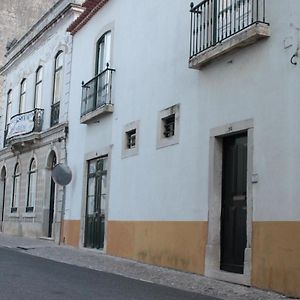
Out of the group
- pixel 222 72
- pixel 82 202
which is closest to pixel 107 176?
pixel 82 202

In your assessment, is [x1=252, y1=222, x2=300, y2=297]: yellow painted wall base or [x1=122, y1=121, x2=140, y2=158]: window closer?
[x1=252, y1=222, x2=300, y2=297]: yellow painted wall base

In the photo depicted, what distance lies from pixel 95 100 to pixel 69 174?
2572mm

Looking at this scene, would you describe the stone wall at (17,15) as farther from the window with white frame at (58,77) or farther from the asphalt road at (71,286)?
the asphalt road at (71,286)

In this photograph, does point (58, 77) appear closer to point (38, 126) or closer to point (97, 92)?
point (38, 126)

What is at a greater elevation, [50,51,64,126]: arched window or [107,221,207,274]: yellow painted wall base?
[50,51,64,126]: arched window

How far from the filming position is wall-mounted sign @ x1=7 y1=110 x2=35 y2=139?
21.9 m

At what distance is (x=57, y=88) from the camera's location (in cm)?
2075

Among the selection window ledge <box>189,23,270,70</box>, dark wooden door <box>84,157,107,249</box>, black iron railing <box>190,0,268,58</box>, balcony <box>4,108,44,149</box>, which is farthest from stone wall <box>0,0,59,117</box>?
window ledge <box>189,23,270,70</box>

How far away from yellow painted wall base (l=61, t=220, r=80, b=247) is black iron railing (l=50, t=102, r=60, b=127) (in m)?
3.94

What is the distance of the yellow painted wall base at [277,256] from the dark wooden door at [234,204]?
712 mm

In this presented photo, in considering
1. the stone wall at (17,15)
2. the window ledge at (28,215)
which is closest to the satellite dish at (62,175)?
the window ledge at (28,215)

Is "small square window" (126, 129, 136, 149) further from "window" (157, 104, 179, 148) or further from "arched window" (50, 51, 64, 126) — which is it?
"arched window" (50, 51, 64, 126)

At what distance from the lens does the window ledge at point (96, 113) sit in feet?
50.1

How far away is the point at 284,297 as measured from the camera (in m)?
8.20
